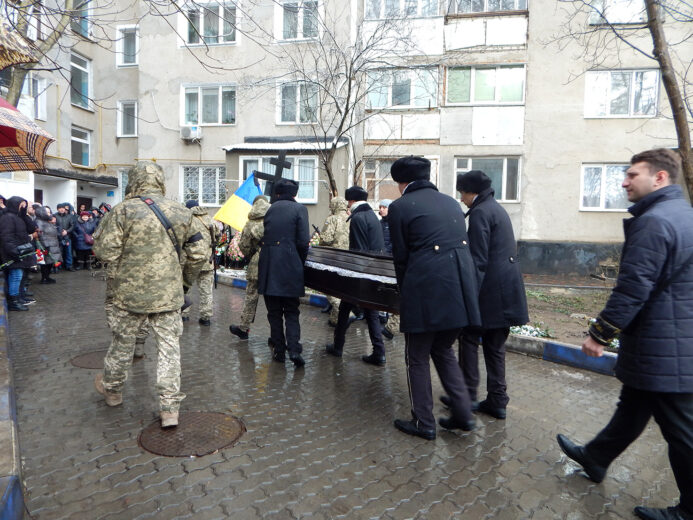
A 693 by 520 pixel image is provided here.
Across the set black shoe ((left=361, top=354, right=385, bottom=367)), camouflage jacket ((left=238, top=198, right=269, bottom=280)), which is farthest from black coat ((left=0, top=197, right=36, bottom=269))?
black shoe ((left=361, top=354, right=385, bottom=367))

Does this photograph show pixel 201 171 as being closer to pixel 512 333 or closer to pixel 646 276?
pixel 512 333

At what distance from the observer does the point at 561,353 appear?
589cm

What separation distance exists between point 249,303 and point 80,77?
19456 mm

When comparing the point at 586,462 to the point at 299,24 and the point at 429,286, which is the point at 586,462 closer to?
the point at 429,286

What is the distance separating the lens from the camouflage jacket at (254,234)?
5.84 metres

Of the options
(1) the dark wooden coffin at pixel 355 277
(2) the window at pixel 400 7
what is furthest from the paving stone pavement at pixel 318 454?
(2) the window at pixel 400 7

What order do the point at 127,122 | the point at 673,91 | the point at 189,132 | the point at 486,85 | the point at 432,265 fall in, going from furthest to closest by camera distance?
the point at 127,122 < the point at 189,132 < the point at 486,85 < the point at 673,91 < the point at 432,265

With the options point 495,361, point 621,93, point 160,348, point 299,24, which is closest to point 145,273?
point 160,348

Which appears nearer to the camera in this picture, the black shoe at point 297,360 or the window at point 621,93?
the black shoe at point 297,360

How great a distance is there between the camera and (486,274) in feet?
13.3

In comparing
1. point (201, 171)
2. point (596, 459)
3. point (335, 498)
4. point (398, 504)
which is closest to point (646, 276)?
point (596, 459)

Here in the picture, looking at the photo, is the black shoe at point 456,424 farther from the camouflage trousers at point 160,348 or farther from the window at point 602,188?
the window at point 602,188

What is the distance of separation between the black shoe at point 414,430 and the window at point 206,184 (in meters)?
16.1

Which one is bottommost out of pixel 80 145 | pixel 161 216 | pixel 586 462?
pixel 586 462
